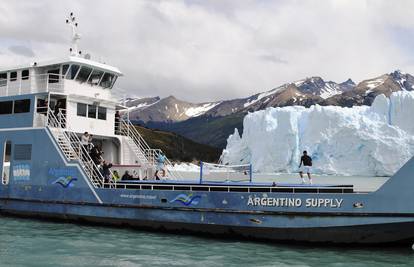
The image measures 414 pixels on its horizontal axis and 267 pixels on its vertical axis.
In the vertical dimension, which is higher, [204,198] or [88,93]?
[88,93]

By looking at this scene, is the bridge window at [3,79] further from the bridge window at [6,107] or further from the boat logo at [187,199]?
the boat logo at [187,199]

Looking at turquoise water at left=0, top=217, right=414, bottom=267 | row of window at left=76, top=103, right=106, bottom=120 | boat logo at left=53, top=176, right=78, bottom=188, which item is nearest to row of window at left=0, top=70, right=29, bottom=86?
row of window at left=76, top=103, right=106, bottom=120

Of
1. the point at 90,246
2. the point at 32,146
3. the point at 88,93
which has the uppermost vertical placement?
the point at 88,93

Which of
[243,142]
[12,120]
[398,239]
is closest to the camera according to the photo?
[398,239]

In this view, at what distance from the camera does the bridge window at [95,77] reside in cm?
1652

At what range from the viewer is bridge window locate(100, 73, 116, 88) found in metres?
16.9

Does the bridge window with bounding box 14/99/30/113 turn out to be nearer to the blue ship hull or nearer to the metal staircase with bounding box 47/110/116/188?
the blue ship hull

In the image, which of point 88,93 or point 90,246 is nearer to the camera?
point 90,246

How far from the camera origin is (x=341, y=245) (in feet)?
35.6

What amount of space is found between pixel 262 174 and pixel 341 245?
50727 millimetres

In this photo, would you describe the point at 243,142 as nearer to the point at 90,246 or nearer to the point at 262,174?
the point at 262,174

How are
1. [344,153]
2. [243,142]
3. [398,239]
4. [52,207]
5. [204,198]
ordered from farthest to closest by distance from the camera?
1. [243,142]
2. [344,153]
3. [52,207]
4. [204,198]
5. [398,239]

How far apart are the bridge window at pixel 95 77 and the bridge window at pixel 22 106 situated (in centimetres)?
224

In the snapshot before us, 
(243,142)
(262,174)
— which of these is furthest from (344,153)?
(243,142)
